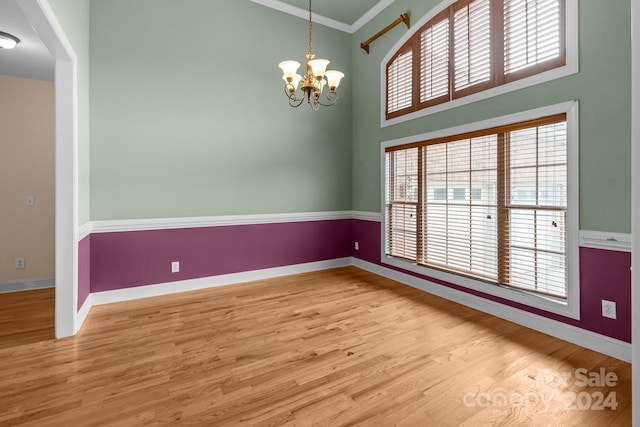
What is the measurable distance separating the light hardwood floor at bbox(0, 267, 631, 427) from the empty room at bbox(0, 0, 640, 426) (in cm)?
2

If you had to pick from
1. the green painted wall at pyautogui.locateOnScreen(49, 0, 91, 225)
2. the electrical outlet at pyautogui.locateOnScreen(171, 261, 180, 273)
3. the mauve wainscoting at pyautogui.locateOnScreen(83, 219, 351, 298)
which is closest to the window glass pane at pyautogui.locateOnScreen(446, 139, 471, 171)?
the mauve wainscoting at pyautogui.locateOnScreen(83, 219, 351, 298)

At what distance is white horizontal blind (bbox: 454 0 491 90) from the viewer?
306 cm

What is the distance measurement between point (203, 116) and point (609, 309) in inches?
174

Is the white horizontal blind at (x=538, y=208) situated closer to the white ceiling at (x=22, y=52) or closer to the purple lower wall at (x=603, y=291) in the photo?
the purple lower wall at (x=603, y=291)

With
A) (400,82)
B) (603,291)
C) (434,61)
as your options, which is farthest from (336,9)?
(603,291)

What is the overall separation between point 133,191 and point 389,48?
150 inches

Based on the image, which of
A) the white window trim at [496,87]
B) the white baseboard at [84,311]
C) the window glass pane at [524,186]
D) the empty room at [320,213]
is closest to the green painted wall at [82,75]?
the empty room at [320,213]

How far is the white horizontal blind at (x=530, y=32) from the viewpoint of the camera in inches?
100

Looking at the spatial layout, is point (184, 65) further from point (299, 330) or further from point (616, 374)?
point (616, 374)

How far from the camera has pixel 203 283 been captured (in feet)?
12.7

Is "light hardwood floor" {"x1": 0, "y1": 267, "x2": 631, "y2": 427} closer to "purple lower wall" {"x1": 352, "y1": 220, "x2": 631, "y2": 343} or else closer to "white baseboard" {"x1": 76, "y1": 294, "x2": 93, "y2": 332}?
"white baseboard" {"x1": 76, "y1": 294, "x2": 93, "y2": 332}

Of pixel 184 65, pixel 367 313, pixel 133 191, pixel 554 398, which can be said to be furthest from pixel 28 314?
pixel 554 398

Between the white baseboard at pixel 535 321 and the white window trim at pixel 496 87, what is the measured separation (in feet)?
6.79

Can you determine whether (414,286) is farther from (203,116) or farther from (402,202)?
(203,116)
